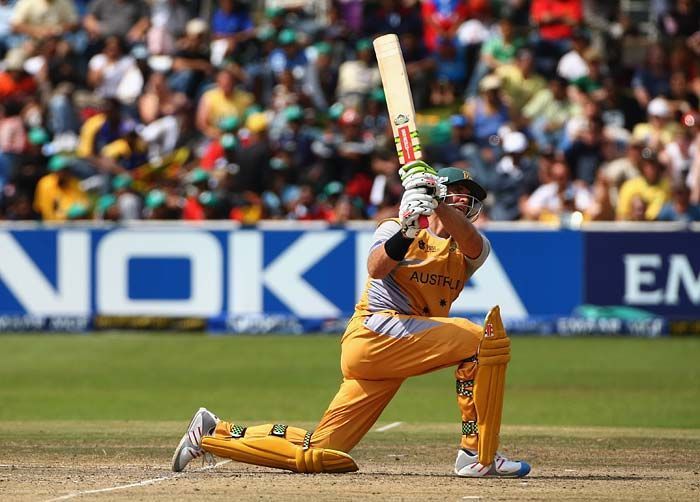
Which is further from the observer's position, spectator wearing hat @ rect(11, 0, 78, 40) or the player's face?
spectator wearing hat @ rect(11, 0, 78, 40)

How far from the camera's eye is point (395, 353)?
7.79m

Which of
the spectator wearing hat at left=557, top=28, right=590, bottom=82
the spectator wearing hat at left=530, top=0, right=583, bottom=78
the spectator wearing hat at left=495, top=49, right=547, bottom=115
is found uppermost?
the spectator wearing hat at left=530, top=0, right=583, bottom=78

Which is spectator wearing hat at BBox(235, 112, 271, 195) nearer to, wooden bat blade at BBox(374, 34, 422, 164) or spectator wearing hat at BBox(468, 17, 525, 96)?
spectator wearing hat at BBox(468, 17, 525, 96)

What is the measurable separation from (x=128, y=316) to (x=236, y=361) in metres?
2.20

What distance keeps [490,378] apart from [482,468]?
553 millimetres

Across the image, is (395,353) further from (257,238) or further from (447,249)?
(257,238)

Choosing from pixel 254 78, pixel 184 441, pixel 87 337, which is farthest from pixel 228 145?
pixel 184 441

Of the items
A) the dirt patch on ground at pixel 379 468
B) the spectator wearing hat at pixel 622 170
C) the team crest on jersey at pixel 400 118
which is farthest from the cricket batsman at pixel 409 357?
the spectator wearing hat at pixel 622 170

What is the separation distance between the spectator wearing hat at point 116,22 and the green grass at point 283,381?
636 centimetres

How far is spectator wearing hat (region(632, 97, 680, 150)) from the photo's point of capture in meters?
18.5

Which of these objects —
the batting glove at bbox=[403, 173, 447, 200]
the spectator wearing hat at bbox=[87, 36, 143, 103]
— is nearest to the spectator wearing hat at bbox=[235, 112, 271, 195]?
the spectator wearing hat at bbox=[87, 36, 143, 103]

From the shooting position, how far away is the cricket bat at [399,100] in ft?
25.5

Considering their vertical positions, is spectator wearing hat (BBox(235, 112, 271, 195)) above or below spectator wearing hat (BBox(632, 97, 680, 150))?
below

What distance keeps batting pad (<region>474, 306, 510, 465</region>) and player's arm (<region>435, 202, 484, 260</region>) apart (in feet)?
1.20
